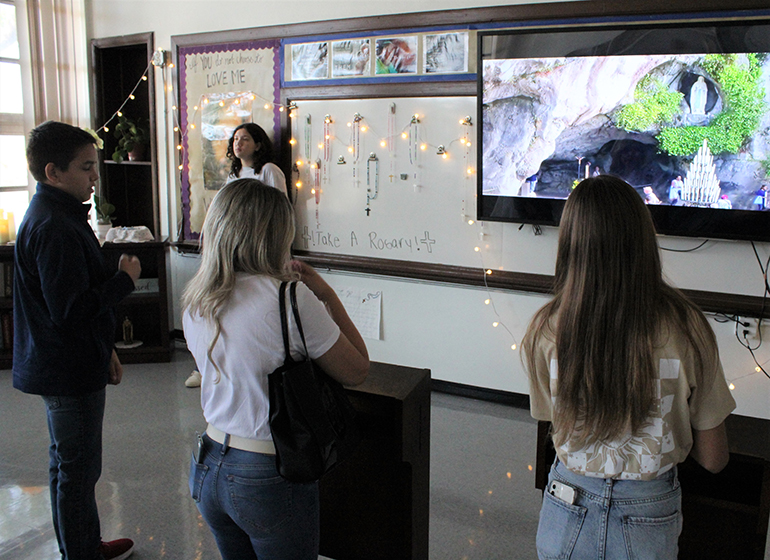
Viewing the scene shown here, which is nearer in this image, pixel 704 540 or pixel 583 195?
pixel 583 195

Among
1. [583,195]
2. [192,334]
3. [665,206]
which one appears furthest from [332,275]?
[583,195]

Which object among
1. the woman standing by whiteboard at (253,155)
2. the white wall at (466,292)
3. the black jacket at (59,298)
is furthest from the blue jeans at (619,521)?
the woman standing by whiteboard at (253,155)

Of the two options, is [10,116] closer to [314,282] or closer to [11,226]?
[11,226]

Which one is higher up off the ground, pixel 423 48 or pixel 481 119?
pixel 423 48

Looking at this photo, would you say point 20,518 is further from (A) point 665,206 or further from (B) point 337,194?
(A) point 665,206

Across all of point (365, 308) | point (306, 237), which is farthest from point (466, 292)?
point (306, 237)

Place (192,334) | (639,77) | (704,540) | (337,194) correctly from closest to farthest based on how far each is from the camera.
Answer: (192,334) → (704,540) → (639,77) → (337,194)

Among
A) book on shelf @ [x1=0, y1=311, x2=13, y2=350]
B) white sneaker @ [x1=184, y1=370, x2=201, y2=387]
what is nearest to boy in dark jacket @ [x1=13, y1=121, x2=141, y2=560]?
white sneaker @ [x1=184, y1=370, x2=201, y2=387]

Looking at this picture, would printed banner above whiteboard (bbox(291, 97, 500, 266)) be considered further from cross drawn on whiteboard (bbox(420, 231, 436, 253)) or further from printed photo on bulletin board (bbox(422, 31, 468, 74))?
printed photo on bulletin board (bbox(422, 31, 468, 74))

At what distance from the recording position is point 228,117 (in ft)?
13.7

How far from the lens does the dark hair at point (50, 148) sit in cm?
190

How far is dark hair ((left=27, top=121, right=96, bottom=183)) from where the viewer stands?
1.90 meters

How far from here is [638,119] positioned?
2.94 metres

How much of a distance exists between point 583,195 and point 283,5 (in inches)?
126
